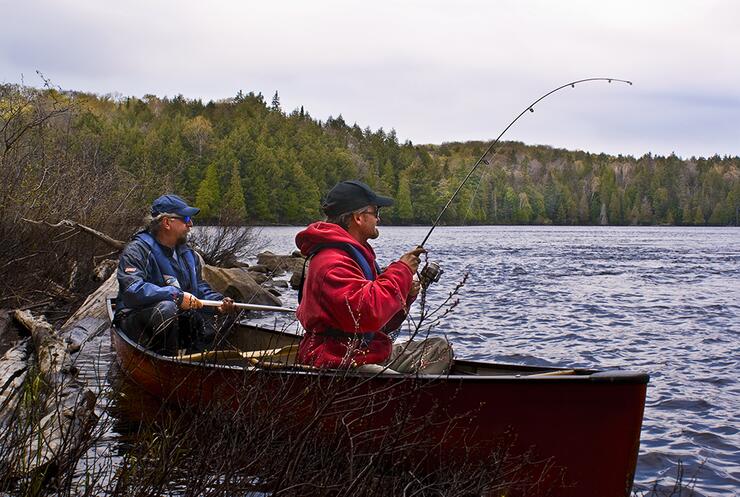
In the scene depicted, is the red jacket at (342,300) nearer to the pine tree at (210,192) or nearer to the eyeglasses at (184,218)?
the eyeglasses at (184,218)

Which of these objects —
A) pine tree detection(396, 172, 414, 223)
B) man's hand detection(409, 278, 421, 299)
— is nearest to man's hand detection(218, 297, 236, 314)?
man's hand detection(409, 278, 421, 299)

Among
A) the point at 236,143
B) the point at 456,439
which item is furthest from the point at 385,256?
the point at 236,143

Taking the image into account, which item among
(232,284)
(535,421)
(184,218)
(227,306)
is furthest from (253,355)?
(232,284)

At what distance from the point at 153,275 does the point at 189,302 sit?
491mm

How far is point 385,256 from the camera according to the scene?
3466 cm

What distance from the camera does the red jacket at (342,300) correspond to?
4258 millimetres

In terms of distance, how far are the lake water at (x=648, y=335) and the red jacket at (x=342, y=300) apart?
1.59 metres

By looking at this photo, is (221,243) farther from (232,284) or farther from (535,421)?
(535,421)

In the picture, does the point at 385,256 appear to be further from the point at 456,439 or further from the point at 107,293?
the point at 456,439

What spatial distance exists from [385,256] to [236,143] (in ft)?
194

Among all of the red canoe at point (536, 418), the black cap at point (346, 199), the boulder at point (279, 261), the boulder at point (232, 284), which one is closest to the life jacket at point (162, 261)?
the red canoe at point (536, 418)

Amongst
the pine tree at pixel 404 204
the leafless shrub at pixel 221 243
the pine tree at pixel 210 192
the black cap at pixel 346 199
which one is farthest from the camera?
the pine tree at pixel 404 204

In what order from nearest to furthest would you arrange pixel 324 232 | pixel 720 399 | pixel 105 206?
pixel 324 232
pixel 720 399
pixel 105 206

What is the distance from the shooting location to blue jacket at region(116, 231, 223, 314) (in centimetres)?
683
